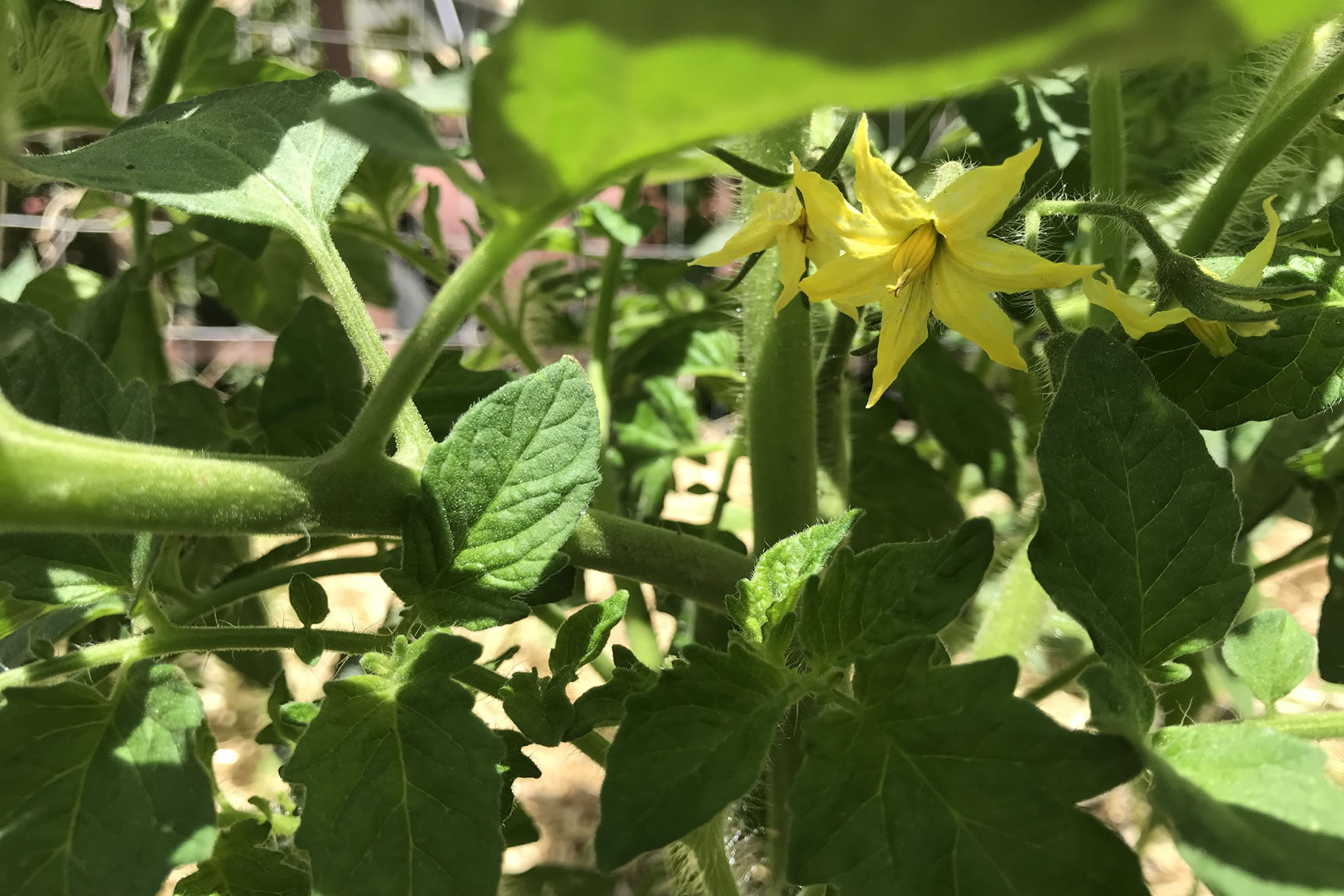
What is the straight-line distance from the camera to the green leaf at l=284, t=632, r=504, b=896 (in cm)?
29

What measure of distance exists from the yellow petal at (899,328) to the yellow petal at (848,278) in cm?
1

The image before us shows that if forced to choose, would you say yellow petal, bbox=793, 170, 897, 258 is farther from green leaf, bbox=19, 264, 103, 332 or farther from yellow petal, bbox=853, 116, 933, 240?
green leaf, bbox=19, 264, 103, 332

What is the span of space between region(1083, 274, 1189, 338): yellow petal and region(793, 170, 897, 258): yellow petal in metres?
0.08

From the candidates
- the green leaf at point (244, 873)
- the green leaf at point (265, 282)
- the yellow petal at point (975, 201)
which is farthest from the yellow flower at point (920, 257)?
the green leaf at point (265, 282)

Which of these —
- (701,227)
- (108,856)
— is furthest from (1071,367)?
(701,227)

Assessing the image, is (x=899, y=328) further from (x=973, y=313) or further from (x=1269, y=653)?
(x=1269, y=653)

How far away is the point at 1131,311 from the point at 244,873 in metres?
0.44

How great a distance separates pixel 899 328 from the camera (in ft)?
1.27

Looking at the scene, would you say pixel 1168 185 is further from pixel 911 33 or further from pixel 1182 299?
pixel 911 33

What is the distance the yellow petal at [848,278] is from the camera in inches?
14.4

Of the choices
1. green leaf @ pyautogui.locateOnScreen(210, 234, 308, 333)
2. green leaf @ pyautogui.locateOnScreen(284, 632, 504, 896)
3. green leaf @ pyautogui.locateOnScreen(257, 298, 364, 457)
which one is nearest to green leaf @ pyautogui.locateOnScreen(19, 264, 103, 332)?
green leaf @ pyautogui.locateOnScreen(210, 234, 308, 333)

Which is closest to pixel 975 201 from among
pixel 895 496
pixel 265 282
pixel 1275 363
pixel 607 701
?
pixel 1275 363

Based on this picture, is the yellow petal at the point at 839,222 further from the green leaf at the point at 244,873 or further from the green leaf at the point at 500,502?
the green leaf at the point at 244,873

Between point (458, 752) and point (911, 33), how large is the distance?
0.85 feet
